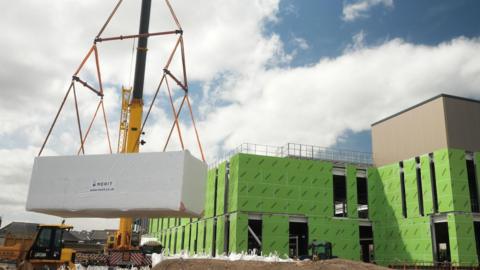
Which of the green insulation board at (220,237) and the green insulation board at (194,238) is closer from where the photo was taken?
the green insulation board at (220,237)

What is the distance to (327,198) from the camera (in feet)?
122

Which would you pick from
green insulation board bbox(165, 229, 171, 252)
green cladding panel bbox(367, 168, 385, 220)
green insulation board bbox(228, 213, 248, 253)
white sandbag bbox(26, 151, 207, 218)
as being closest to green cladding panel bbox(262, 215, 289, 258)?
green insulation board bbox(228, 213, 248, 253)

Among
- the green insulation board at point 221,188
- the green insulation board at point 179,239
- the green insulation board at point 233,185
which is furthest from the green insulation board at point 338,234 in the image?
the green insulation board at point 179,239

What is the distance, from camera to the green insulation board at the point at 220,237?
35838mm

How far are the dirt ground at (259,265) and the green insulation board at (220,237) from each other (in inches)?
846

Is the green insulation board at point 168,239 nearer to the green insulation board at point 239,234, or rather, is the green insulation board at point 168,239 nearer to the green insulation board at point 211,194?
the green insulation board at point 211,194

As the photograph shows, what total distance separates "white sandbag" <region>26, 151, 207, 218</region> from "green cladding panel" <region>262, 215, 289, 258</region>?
19.0m

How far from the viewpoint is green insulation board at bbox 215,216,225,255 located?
3584cm

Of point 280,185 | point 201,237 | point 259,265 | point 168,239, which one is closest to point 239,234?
point 280,185

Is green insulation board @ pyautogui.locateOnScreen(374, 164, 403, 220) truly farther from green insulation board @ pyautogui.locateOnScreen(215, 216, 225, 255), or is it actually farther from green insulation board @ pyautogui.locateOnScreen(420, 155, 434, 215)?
green insulation board @ pyautogui.locateOnScreen(215, 216, 225, 255)

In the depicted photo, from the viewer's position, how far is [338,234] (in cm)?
3703

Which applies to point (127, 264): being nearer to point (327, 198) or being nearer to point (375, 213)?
point (327, 198)

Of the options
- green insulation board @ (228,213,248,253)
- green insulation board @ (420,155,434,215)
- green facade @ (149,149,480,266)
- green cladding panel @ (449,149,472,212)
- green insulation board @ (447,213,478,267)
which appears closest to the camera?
green insulation board @ (447,213,478,267)

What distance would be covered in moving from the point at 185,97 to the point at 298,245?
2799 centimetres
